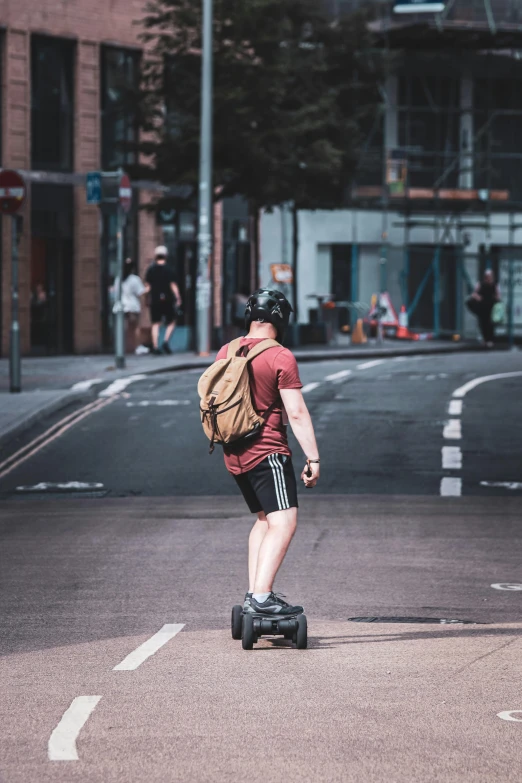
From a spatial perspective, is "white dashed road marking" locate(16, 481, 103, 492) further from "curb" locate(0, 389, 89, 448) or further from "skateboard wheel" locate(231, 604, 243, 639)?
"skateboard wheel" locate(231, 604, 243, 639)

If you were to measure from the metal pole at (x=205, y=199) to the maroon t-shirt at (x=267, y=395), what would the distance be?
23.1m

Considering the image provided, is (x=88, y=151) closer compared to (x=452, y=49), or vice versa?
(x=88, y=151)

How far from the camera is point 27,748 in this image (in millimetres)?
5770

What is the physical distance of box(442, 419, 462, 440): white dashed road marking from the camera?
1788 centimetres

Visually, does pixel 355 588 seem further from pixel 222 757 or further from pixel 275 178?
pixel 275 178

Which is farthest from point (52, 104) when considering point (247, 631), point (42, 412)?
point (247, 631)

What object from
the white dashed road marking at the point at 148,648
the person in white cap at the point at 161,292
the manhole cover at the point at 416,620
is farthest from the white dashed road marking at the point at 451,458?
the person in white cap at the point at 161,292

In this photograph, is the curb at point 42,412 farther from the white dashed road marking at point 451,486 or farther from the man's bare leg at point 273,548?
the man's bare leg at point 273,548

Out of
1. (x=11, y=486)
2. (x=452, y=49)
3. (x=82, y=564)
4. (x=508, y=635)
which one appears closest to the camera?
(x=508, y=635)

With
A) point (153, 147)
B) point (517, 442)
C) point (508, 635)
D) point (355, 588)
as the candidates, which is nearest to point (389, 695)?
point (508, 635)

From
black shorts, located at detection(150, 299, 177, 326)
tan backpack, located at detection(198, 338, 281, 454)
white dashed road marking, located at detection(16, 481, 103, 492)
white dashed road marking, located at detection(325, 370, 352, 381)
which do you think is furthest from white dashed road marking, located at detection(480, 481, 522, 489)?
black shorts, located at detection(150, 299, 177, 326)

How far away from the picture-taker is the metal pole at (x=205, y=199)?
100 ft

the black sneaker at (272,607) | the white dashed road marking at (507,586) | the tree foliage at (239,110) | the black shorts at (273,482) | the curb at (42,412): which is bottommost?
the white dashed road marking at (507,586)

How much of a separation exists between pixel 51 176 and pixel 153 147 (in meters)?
2.02
